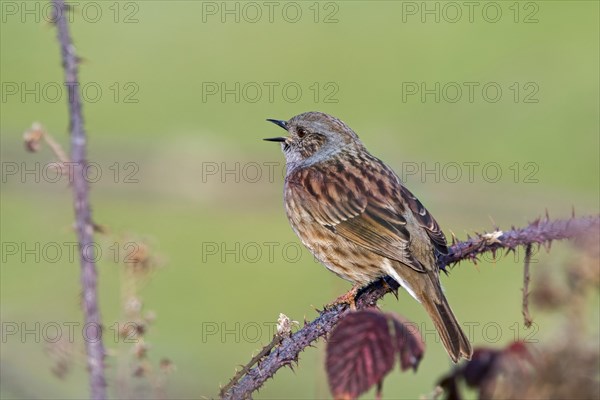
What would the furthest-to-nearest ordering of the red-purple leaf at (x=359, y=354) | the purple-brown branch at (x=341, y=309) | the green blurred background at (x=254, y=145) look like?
the green blurred background at (x=254, y=145), the purple-brown branch at (x=341, y=309), the red-purple leaf at (x=359, y=354)

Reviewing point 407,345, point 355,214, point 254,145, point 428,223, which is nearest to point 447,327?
point 428,223

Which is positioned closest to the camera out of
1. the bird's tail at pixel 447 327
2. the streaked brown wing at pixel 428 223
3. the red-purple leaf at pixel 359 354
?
the red-purple leaf at pixel 359 354

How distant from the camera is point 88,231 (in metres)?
1.81

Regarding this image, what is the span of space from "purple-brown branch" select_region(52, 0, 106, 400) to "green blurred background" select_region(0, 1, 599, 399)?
2563 millimetres

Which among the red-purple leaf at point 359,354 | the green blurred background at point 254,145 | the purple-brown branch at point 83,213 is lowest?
the green blurred background at point 254,145

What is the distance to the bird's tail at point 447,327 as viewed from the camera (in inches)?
140

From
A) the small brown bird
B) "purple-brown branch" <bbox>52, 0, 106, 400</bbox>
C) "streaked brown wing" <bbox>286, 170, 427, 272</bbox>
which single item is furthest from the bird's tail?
"purple-brown branch" <bbox>52, 0, 106, 400</bbox>

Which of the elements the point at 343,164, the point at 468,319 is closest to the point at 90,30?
the point at 468,319

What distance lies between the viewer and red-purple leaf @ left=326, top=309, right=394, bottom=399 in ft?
5.33

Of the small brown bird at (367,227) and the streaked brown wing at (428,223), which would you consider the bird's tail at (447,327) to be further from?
the streaked brown wing at (428,223)

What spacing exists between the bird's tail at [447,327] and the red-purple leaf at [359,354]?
70.1 inches

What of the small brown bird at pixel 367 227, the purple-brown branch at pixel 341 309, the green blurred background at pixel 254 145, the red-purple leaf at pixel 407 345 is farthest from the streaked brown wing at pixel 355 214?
the red-purple leaf at pixel 407 345

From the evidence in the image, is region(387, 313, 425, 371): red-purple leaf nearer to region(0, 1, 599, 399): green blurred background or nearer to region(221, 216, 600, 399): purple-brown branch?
region(221, 216, 600, 399): purple-brown branch

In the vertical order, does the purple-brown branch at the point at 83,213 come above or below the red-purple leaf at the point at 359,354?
above
